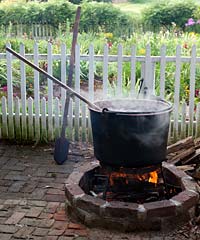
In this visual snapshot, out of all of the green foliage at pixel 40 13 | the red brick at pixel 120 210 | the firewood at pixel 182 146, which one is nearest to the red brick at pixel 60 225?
the red brick at pixel 120 210

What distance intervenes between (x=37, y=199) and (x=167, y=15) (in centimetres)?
1025

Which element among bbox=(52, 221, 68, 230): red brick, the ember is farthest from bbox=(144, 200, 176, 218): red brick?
bbox=(52, 221, 68, 230): red brick

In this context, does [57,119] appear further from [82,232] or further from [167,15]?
[167,15]

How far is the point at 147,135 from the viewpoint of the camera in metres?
3.76

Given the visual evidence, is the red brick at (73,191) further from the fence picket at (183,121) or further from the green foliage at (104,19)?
the green foliage at (104,19)

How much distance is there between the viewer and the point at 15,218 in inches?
159

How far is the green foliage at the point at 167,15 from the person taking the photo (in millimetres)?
13441

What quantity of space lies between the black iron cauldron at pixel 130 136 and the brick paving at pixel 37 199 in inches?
23.2

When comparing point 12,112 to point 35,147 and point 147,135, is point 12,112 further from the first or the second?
point 147,135

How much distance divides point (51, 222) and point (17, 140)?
2240 mm

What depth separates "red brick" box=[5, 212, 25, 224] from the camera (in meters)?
3.98

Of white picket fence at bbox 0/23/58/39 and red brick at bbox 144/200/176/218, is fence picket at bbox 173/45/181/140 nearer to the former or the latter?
red brick at bbox 144/200/176/218


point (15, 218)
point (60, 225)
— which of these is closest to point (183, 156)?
point (60, 225)

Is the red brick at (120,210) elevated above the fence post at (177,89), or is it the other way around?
the fence post at (177,89)
